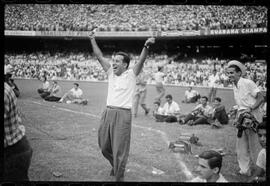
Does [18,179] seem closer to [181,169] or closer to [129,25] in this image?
[181,169]

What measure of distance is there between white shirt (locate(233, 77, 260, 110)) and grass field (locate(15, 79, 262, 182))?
3.81 ft

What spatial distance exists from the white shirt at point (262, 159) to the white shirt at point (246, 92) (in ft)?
2.41

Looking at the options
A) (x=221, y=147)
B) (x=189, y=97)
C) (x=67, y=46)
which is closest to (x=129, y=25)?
(x=67, y=46)

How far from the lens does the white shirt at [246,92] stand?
4430mm

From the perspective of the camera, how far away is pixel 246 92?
4449mm

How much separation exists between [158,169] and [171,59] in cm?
1383

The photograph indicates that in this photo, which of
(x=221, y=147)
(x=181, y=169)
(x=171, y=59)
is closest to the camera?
(x=181, y=169)

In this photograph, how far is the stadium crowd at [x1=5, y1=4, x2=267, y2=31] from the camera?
5.79 meters

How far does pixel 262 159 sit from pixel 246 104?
903 mm

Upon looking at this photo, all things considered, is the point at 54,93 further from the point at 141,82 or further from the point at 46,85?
the point at 141,82

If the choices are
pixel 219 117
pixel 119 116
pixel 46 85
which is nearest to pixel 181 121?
pixel 219 117

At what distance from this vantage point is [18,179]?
12.2 ft

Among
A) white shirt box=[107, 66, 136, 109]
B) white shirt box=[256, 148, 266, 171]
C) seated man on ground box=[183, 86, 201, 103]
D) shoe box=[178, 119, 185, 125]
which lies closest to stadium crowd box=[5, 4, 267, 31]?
white shirt box=[256, 148, 266, 171]

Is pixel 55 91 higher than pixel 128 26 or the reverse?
the reverse
